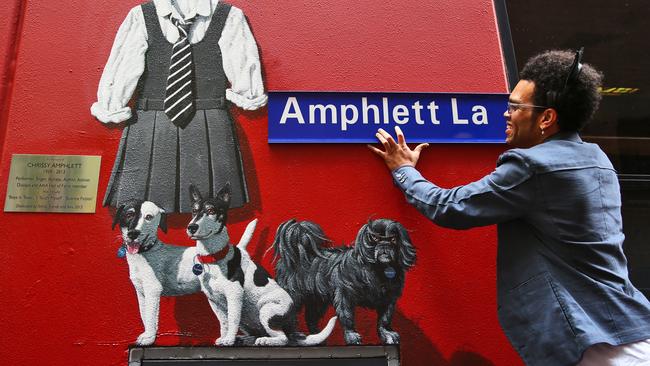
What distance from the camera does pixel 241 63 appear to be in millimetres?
2297

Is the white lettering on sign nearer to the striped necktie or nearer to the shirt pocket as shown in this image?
the striped necktie

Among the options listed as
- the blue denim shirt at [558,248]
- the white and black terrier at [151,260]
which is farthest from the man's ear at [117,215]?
the blue denim shirt at [558,248]

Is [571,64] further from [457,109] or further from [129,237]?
[129,237]

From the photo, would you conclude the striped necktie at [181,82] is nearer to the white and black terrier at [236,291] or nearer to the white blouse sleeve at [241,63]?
the white blouse sleeve at [241,63]

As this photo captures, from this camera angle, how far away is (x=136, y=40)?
90.0 inches

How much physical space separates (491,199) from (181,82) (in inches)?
58.3

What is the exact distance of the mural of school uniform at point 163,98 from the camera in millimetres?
2143

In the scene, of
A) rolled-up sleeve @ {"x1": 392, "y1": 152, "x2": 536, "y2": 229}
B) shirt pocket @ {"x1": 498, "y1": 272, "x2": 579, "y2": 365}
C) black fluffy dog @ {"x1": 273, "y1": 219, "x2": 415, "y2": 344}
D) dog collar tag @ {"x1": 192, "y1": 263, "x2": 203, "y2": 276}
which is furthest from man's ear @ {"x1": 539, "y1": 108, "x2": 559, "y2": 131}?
dog collar tag @ {"x1": 192, "y1": 263, "x2": 203, "y2": 276}

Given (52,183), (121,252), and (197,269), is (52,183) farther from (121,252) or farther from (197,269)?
(197,269)

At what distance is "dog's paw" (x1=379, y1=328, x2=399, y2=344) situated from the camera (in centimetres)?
205

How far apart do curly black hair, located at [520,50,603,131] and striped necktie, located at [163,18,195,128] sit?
1.47 m

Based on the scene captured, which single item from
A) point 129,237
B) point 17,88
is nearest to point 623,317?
point 129,237

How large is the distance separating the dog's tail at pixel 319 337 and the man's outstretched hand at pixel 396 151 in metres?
0.72

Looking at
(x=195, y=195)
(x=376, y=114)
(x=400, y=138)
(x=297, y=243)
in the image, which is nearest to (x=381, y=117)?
(x=376, y=114)
